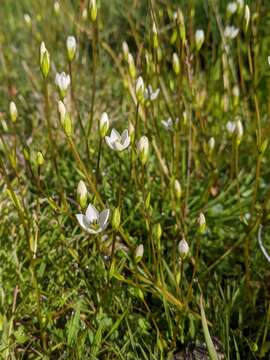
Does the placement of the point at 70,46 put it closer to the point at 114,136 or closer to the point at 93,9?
the point at 93,9

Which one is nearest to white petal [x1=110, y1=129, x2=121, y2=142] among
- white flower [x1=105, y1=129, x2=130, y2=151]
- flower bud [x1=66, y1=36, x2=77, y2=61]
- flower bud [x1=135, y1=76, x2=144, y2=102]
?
white flower [x1=105, y1=129, x2=130, y2=151]

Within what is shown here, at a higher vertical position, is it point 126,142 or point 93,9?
point 93,9

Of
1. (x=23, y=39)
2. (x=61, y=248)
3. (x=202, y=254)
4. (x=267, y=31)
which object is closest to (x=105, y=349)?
(x=61, y=248)

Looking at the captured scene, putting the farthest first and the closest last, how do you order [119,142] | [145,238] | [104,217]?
[145,238] → [119,142] → [104,217]

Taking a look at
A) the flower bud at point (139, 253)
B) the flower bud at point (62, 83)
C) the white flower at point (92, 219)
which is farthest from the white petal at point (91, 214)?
the flower bud at point (62, 83)

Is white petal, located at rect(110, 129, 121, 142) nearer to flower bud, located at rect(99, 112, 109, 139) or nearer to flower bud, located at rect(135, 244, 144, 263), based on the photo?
flower bud, located at rect(99, 112, 109, 139)

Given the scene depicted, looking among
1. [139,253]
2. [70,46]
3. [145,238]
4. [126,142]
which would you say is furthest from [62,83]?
[145,238]

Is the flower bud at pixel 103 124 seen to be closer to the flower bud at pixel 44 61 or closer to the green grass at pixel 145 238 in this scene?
the green grass at pixel 145 238

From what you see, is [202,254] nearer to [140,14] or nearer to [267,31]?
[267,31]
